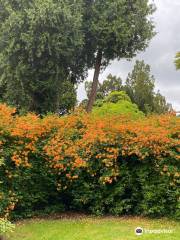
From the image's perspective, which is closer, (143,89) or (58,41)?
(58,41)

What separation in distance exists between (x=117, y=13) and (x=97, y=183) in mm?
21674

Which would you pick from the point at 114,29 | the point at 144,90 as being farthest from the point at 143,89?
the point at 114,29

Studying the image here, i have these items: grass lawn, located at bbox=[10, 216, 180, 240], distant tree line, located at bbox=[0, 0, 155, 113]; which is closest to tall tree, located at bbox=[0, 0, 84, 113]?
distant tree line, located at bbox=[0, 0, 155, 113]

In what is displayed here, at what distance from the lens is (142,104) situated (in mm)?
51031

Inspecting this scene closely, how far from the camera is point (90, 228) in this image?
1144cm

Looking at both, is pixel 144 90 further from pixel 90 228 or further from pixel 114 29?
pixel 90 228

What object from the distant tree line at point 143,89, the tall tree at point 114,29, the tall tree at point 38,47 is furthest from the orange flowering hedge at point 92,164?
the distant tree line at point 143,89

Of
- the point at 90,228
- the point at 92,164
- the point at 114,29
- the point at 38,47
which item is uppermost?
the point at 114,29

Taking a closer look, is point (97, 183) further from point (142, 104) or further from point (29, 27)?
point (142, 104)

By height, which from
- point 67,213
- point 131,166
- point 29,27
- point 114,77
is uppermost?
point 114,77

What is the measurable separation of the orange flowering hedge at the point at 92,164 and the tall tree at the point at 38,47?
53.4 ft

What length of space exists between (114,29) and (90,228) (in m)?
22.4

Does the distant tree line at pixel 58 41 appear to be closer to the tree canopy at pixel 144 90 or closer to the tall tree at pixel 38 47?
the tall tree at pixel 38 47

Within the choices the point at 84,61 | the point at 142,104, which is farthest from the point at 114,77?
the point at 84,61
